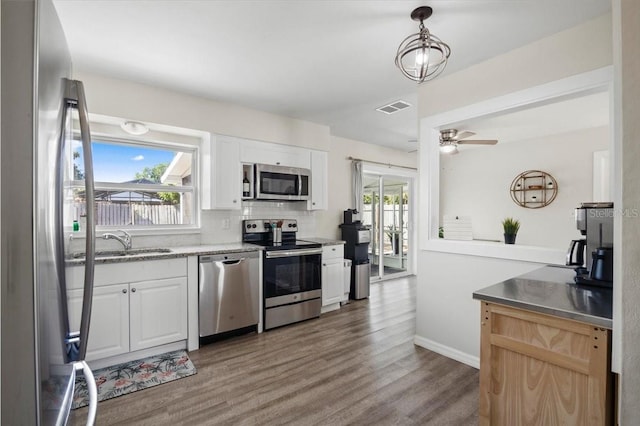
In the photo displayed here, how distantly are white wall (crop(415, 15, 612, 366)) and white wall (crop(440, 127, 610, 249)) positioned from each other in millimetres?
3167

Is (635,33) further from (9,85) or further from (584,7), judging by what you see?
(9,85)

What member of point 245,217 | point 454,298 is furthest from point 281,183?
point 454,298

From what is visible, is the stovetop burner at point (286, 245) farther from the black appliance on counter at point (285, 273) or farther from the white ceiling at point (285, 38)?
the white ceiling at point (285, 38)

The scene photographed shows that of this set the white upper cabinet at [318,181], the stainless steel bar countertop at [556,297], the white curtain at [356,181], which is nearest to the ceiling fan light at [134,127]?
the white upper cabinet at [318,181]

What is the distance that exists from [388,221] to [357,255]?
1.81 m

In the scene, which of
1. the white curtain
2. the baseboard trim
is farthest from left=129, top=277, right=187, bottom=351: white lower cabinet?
the white curtain

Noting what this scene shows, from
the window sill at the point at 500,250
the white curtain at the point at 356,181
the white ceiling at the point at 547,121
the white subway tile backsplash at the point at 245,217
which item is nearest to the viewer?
the window sill at the point at 500,250

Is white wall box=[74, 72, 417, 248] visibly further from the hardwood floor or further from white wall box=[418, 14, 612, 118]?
white wall box=[418, 14, 612, 118]

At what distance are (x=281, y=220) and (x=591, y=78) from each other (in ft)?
10.9

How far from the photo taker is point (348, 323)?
12.1 ft

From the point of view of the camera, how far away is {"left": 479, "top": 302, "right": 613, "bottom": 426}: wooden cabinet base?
1.23m

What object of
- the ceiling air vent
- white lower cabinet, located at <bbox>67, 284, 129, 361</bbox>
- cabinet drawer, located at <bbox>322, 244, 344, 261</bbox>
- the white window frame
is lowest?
white lower cabinet, located at <bbox>67, 284, 129, 361</bbox>

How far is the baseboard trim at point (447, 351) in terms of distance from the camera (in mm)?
2625

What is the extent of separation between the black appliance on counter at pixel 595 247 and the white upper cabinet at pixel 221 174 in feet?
10.4
